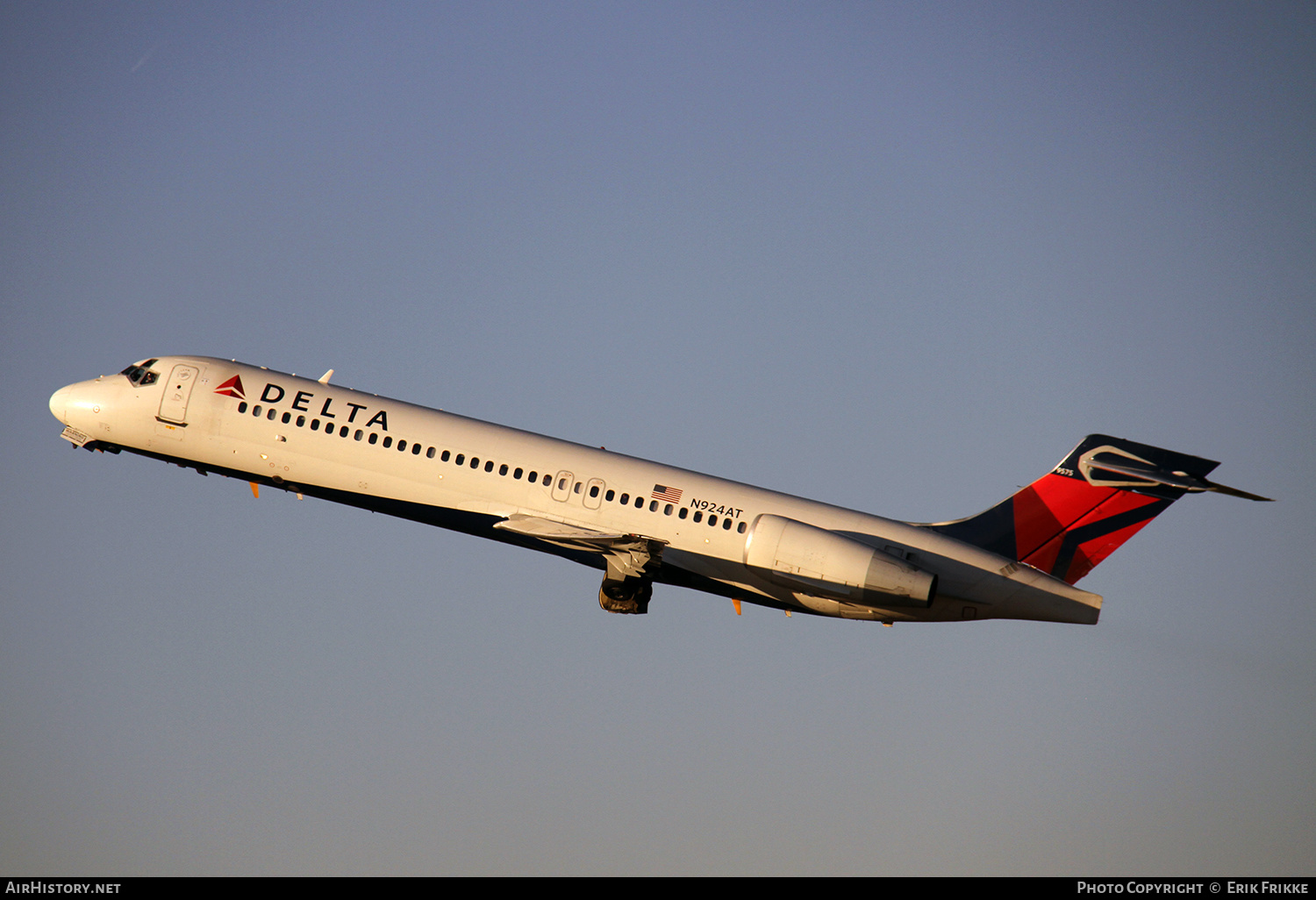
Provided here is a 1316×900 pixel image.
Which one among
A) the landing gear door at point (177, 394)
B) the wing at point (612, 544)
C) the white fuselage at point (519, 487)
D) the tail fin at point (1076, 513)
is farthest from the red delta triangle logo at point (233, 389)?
the tail fin at point (1076, 513)

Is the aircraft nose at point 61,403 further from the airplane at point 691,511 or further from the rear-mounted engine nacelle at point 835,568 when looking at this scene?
the rear-mounted engine nacelle at point 835,568

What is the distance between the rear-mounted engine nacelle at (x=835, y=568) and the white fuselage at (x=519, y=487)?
0.25 m

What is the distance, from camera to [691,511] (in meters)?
33.2

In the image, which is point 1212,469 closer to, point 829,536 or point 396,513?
point 829,536

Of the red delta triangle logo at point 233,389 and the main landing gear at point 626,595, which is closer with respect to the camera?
the main landing gear at point 626,595

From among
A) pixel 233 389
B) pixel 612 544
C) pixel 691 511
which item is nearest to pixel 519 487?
pixel 612 544

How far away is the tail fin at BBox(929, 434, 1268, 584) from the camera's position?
109 feet

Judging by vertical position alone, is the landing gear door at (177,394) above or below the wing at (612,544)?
above

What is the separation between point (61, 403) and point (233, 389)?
581cm

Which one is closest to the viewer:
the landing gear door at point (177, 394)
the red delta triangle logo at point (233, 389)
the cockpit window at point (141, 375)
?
the red delta triangle logo at point (233, 389)

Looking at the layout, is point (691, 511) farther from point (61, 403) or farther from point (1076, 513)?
point (61, 403)

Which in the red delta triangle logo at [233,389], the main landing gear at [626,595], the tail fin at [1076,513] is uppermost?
the tail fin at [1076,513]

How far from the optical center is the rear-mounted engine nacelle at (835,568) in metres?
31.2

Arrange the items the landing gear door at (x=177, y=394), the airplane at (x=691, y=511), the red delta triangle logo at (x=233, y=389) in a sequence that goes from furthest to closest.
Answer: the landing gear door at (x=177, y=394) < the red delta triangle logo at (x=233, y=389) < the airplane at (x=691, y=511)
